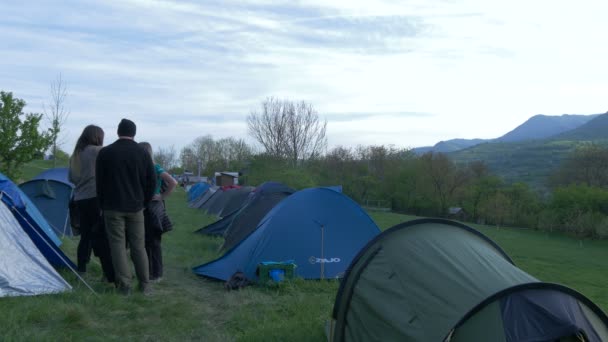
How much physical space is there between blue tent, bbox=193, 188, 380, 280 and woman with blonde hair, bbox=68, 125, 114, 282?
1.56 m

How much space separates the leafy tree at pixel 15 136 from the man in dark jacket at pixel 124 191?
478 inches

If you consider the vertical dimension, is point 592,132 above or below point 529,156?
above

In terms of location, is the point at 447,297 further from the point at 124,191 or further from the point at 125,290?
the point at 125,290

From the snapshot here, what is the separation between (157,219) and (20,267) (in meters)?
1.54

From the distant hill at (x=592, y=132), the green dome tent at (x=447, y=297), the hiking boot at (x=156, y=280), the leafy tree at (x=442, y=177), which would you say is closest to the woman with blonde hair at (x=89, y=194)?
the hiking boot at (x=156, y=280)

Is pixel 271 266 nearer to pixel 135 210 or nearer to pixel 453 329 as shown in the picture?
pixel 135 210

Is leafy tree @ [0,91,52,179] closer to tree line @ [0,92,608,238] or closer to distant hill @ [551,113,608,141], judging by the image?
tree line @ [0,92,608,238]

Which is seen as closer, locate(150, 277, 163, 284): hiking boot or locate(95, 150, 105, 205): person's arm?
locate(95, 150, 105, 205): person's arm

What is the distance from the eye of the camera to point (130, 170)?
17.2 feet

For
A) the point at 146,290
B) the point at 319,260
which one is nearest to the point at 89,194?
the point at 146,290

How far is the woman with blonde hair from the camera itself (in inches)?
226

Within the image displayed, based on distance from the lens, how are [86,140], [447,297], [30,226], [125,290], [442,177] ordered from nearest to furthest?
[447,297] < [125,290] < [30,226] < [86,140] < [442,177]

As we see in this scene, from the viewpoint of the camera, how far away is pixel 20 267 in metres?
4.97

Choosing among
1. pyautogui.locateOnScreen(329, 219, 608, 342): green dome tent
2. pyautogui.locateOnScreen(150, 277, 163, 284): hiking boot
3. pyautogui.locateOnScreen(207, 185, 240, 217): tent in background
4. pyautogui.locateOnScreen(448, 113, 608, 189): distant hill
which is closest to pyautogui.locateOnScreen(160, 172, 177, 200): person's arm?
pyautogui.locateOnScreen(150, 277, 163, 284): hiking boot
